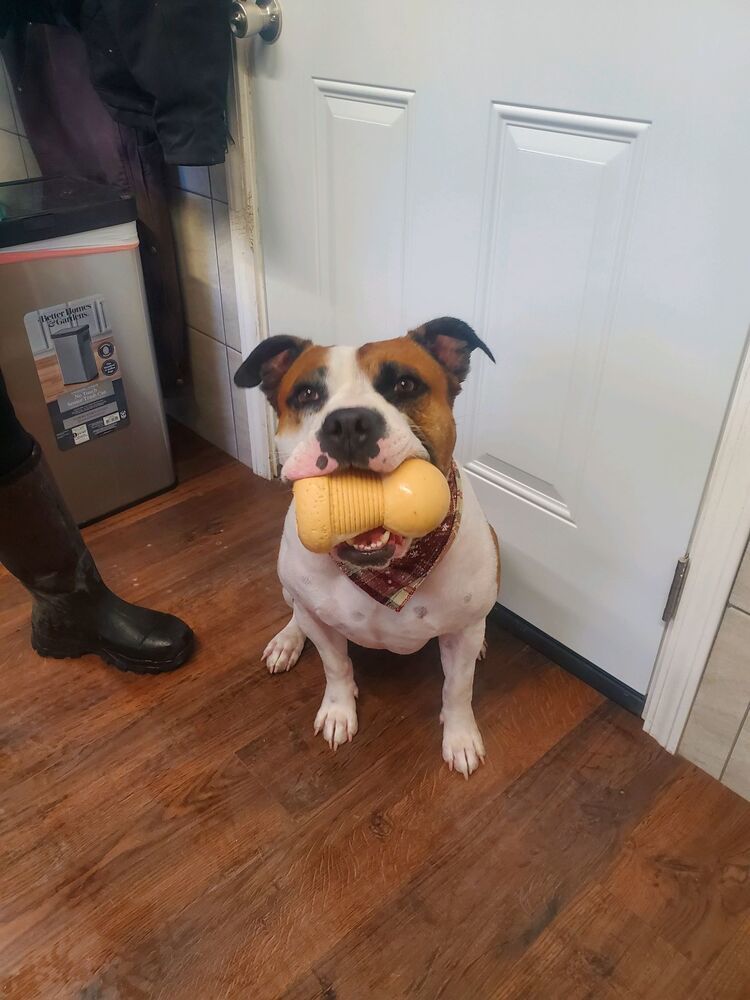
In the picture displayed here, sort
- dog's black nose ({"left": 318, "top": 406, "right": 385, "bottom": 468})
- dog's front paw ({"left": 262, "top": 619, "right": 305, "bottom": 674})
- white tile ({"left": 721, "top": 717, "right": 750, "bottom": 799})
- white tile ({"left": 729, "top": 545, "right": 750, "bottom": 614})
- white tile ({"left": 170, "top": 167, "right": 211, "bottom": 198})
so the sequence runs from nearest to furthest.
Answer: dog's black nose ({"left": 318, "top": 406, "right": 385, "bottom": 468}) → white tile ({"left": 729, "top": 545, "right": 750, "bottom": 614}) → white tile ({"left": 721, "top": 717, "right": 750, "bottom": 799}) → dog's front paw ({"left": 262, "top": 619, "right": 305, "bottom": 674}) → white tile ({"left": 170, "top": 167, "right": 211, "bottom": 198})

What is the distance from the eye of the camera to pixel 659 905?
3.48 ft

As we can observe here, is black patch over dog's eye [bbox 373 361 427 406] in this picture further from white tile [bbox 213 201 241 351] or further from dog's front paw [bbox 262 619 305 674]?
white tile [bbox 213 201 241 351]

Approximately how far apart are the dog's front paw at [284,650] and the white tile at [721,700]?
0.68 meters

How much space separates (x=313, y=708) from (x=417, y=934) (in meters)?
0.42

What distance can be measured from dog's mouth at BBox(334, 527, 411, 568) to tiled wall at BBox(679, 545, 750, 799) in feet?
1.63

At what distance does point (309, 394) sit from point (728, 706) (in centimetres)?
79

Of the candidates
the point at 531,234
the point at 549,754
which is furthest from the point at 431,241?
the point at 549,754

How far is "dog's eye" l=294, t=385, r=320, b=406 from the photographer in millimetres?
935

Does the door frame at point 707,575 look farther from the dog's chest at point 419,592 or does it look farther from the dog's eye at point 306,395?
the dog's eye at point 306,395

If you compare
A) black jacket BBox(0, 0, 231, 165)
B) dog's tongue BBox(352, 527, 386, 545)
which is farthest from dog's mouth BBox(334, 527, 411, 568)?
black jacket BBox(0, 0, 231, 165)

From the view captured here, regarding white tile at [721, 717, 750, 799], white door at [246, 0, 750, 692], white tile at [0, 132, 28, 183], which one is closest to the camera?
white door at [246, 0, 750, 692]

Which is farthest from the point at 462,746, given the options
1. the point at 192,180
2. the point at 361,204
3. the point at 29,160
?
the point at 29,160

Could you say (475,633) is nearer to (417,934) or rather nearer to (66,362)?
(417,934)

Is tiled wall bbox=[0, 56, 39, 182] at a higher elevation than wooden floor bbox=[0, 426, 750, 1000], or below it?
higher
